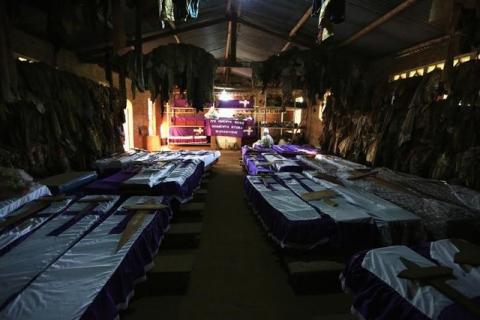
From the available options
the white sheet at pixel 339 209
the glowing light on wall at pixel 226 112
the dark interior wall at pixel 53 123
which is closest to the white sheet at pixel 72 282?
the white sheet at pixel 339 209

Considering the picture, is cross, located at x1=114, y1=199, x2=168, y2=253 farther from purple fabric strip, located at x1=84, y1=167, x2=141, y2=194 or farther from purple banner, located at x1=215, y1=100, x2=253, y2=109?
purple banner, located at x1=215, y1=100, x2=253, y2=109

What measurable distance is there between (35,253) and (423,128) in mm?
5397

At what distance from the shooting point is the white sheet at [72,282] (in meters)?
1.40

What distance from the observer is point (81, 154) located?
17.7 feet

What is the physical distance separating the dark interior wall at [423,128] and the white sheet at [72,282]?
437 centimetres

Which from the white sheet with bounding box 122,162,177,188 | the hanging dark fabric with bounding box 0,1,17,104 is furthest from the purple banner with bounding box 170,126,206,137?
the hanging dark fabric with bounding box 0,1,17,104

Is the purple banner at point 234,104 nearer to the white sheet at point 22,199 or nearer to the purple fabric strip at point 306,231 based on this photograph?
the white sheet at point 22,199

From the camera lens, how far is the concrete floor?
93.4 inches

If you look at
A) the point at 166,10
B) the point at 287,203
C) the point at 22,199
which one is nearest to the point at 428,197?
the point at 287,203

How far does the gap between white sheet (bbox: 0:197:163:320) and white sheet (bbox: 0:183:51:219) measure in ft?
3.87

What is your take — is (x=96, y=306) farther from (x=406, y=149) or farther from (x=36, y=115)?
(x=406, y=149)

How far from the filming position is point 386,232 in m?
2.65

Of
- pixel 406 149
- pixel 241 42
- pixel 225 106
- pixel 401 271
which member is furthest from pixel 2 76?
pixel 225 106

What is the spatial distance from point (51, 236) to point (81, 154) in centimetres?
360
